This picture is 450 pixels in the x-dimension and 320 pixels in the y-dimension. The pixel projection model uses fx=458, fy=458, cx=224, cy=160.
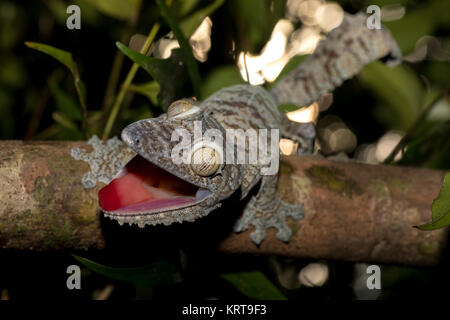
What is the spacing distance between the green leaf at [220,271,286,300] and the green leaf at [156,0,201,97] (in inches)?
40.7

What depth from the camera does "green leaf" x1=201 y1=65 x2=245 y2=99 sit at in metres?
2.96

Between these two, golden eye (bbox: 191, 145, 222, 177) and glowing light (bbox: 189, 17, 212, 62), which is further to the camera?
glowing light (bbox: 189, 17, 212, 62)

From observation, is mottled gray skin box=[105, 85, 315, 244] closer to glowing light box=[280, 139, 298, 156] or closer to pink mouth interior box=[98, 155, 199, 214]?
pink mouth interior box=[98, 155, 199, 214]

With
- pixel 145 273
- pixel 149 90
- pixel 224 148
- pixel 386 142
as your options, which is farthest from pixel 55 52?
pixel 386 142

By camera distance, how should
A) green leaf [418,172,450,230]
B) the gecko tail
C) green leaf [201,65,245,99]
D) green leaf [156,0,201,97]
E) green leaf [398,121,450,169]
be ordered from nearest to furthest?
green leaf [418,172,450,230], green leaf [156,0,201,97], green leaf [398,121,450,169], green leaf [201,65,245,99], the gecko tail

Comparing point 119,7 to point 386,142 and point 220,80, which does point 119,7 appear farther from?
point 386,142

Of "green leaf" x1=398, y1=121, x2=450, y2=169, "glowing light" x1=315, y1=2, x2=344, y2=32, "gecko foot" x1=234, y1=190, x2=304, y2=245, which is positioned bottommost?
"gecko foot" x1=234, y1=190, x2=304, y2=245

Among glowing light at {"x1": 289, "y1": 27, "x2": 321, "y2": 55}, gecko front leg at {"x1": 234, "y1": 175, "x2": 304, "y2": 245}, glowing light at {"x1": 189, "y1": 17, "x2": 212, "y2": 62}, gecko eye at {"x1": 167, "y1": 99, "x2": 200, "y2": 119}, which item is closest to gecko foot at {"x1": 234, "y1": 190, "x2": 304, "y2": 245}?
gecko front leg at {"x1": 234, "y1": 175, "x2": 304, "y2": 245}

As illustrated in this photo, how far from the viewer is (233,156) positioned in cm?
217

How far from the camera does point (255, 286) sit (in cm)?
238

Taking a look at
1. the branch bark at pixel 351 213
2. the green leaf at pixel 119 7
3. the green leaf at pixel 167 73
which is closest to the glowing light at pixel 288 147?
the branch bark at pixel 351 213

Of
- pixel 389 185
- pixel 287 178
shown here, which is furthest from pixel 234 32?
pixel 389 185

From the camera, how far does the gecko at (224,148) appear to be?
185 cm

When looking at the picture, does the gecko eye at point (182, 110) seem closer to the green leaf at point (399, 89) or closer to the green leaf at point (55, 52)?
the green leaf at point (55, 52)
